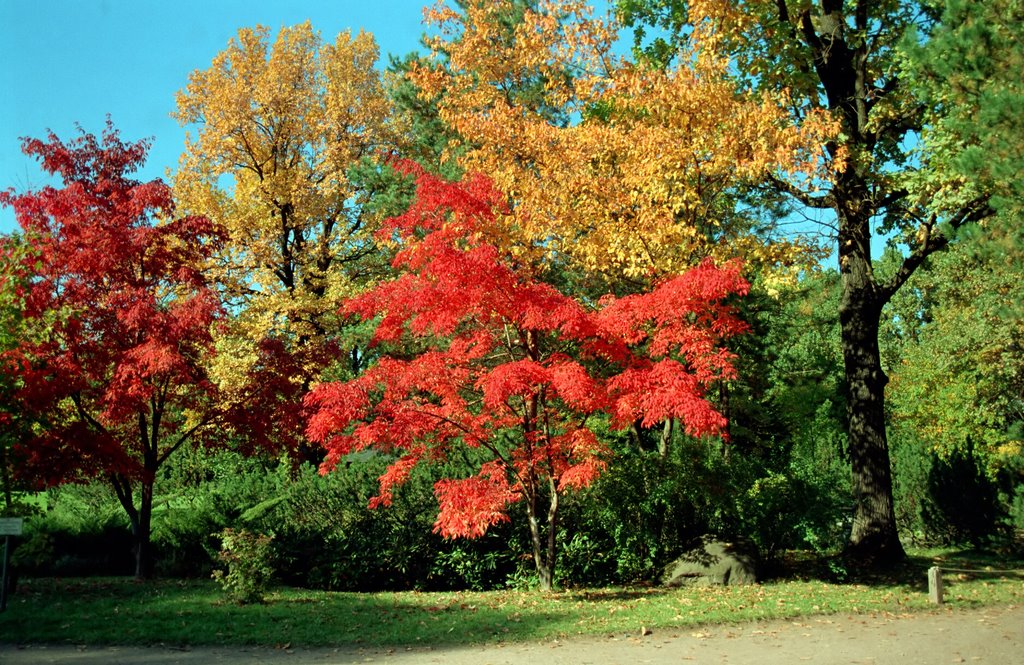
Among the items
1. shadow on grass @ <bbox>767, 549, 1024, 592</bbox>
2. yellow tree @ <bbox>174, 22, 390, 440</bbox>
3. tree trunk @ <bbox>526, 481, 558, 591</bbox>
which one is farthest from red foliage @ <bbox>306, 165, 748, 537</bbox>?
yellow tree @ <bbox>174, 22, 390, 440</bbox>

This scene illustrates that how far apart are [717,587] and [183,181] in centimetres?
1778

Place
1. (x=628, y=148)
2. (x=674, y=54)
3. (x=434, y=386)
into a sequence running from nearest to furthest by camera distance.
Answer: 1. (x=434, y=386)
2. (x=628, y=148)
3. (x=674, y=54)

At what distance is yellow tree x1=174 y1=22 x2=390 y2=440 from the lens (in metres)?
22.0

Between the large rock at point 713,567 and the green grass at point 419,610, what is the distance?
1.21 feet

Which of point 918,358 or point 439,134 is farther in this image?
point 918,358

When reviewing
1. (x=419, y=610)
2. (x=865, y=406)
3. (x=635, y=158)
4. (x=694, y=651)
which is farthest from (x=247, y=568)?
(x=865, y=406)

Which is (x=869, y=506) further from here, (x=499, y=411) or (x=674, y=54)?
(x=674, y=54)

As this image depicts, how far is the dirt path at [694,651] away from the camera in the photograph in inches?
296

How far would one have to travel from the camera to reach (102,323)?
39.1ft

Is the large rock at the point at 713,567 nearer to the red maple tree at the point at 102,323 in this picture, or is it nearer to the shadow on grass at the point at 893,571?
the shadow on grass at the point at 893,571

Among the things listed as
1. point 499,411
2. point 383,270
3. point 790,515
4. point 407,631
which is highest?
point 383,270

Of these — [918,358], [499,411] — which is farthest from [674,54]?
[918,358]

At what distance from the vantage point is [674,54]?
15.0 m

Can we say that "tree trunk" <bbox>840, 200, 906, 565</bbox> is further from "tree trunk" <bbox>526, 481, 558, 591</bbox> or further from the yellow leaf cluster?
the yellow leaf cluster
